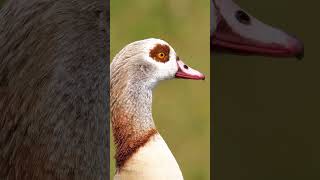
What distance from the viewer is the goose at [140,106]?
6.82 feet

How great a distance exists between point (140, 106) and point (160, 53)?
0.47 ft

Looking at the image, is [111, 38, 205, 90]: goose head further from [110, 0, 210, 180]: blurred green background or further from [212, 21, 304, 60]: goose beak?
[212, 21, 304, 60]: goose beak

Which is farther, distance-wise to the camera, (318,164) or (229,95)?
(318,164)

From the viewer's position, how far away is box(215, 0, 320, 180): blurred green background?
2443 millimetres

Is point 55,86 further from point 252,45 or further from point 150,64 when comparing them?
point 252,45

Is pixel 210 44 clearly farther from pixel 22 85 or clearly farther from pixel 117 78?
pixel 22 85

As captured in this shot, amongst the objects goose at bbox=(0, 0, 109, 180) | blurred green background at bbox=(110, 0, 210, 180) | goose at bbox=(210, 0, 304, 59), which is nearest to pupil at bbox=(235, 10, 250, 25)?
goose at bbox=(210, 0, 304, 59)

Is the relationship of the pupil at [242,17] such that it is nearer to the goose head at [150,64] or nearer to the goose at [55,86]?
the goose head at [150,64]

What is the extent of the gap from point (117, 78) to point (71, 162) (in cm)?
24

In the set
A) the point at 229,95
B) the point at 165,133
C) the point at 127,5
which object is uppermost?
the point at 127,5

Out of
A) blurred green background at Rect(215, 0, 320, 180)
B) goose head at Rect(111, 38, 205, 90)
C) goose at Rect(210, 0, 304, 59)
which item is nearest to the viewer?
goose head at Rect(111, 38, 205, 90)

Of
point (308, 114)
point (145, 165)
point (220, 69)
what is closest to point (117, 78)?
point (145, 165)

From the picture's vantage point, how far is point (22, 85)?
2082 mm

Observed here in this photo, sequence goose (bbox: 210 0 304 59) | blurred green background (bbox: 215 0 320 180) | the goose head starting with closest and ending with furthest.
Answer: the goose head < goose (bbox: 210 0 304 59) < blurred green background (bbox: 215 0 320 180)
